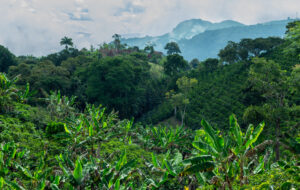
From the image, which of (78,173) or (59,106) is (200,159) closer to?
(78,173)

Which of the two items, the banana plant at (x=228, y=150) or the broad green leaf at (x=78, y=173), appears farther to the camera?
the broad green leaf at (x=78, y=173)

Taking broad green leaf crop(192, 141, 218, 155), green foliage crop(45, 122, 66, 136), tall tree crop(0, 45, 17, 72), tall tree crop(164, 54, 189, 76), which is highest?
tall tree crop(0, 45, 17, 72)

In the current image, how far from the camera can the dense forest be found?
244 inches

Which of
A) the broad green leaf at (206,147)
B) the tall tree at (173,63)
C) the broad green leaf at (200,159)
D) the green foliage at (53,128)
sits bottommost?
the green foliage at (53,128)

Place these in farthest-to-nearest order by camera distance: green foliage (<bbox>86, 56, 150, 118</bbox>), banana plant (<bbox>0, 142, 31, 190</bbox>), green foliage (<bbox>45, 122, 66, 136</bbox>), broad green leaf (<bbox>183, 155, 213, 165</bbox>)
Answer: green foliage (<bbox>86, 56, 150, 118</bbox>)
green foliage (<bbox>45, 122, 66, 136</bbox>)
banana plant (<bbox>0, 142, 31, 190</bbox>)
broad green leaf (<bbox>183, 155, 213, 165</bbox>)

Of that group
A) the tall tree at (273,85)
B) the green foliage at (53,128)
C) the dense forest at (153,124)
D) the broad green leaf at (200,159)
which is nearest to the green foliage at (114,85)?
the dense forest at (153,124)

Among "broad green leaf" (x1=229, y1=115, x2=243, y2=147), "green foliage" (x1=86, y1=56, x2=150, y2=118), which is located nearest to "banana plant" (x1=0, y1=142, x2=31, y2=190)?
"broad green leaf" (x1=229, y1=115, x2=243, y2=147)

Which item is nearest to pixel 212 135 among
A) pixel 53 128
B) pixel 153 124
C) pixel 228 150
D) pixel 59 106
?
pixel 228 150

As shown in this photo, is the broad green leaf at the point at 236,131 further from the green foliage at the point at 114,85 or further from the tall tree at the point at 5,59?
the tall tree at the point at 5,59

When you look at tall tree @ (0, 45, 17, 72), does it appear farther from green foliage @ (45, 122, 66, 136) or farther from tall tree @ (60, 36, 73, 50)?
green foliage @ (45, 122, 66, 136)

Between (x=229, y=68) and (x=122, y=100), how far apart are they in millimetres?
20734

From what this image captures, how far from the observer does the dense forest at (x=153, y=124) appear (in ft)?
20.3

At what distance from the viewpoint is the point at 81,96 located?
116ft

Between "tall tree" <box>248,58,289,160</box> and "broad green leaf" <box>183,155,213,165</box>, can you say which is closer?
"broad green leaf" <box>183,155,213,165</box>
